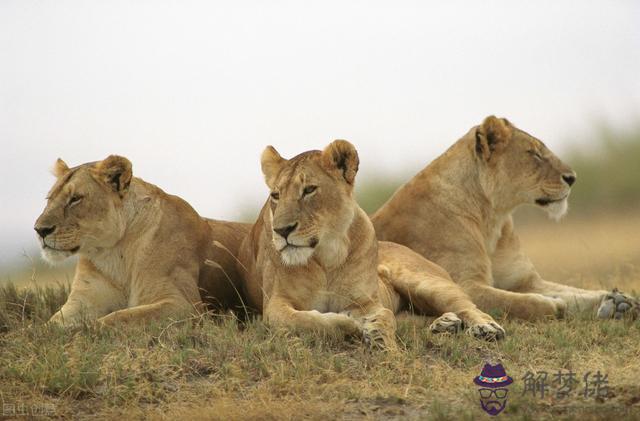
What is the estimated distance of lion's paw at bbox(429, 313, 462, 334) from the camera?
7398 mm

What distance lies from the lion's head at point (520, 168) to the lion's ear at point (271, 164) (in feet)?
6.80

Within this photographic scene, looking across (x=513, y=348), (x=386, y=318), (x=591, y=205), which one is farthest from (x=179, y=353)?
(x=591, y=205)

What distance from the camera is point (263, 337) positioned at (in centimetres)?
718

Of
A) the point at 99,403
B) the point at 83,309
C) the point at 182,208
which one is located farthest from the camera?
the point at 182,208

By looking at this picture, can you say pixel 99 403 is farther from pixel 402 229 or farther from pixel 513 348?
pixel 402 229

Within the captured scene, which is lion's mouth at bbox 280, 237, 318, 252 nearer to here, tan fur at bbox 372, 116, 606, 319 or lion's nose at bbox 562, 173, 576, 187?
tan fur at bbox 372, 116, 606, 319

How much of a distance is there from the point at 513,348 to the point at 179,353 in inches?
76.5

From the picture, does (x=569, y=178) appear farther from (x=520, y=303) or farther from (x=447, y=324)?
(x=447, y=324)

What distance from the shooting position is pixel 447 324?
741cm

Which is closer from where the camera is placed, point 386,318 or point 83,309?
point 386,318

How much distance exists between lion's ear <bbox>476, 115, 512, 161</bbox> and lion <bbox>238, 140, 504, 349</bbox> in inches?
56.3

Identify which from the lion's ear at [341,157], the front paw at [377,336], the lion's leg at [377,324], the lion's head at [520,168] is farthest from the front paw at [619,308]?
the lion's ear at [341,157]

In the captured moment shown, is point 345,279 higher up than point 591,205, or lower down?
higher up

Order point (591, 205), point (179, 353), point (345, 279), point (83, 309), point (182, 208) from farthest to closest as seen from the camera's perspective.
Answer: point (591, 205) < point (182, 208) < point (83, 309) < point (345, 279) < point (179, 353)
